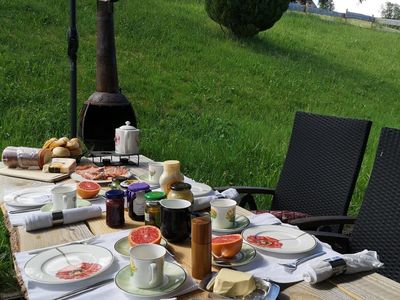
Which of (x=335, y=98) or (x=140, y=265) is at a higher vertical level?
(x=140, y=265)

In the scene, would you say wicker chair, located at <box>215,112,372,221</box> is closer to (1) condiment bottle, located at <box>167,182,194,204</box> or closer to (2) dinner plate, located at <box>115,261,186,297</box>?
(1) condiment bottle, located at <box>167,182,194,204</box>

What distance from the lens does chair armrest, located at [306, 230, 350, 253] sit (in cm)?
211

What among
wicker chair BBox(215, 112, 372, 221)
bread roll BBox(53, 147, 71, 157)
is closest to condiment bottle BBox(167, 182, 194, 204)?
wicker chair BBox(215, 112, 372, 221)

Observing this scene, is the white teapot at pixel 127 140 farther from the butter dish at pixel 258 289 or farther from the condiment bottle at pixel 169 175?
the butter dish at pixel 258 289

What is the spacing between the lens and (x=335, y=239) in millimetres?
2178

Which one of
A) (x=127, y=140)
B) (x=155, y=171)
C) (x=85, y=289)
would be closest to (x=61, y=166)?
(x=127, y=140)

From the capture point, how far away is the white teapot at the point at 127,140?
272 centimetres

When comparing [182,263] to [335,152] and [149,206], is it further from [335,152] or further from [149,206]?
[335,152]

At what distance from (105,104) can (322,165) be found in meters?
1.89

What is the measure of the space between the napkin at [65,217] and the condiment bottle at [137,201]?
0.45 feet

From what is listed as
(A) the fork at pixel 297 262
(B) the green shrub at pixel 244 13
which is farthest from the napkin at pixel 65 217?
(B) the green shrub at pixel 244 13

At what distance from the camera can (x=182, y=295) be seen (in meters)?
1.32

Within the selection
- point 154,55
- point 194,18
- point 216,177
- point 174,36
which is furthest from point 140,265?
point 194,18

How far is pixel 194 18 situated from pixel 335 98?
562cm
